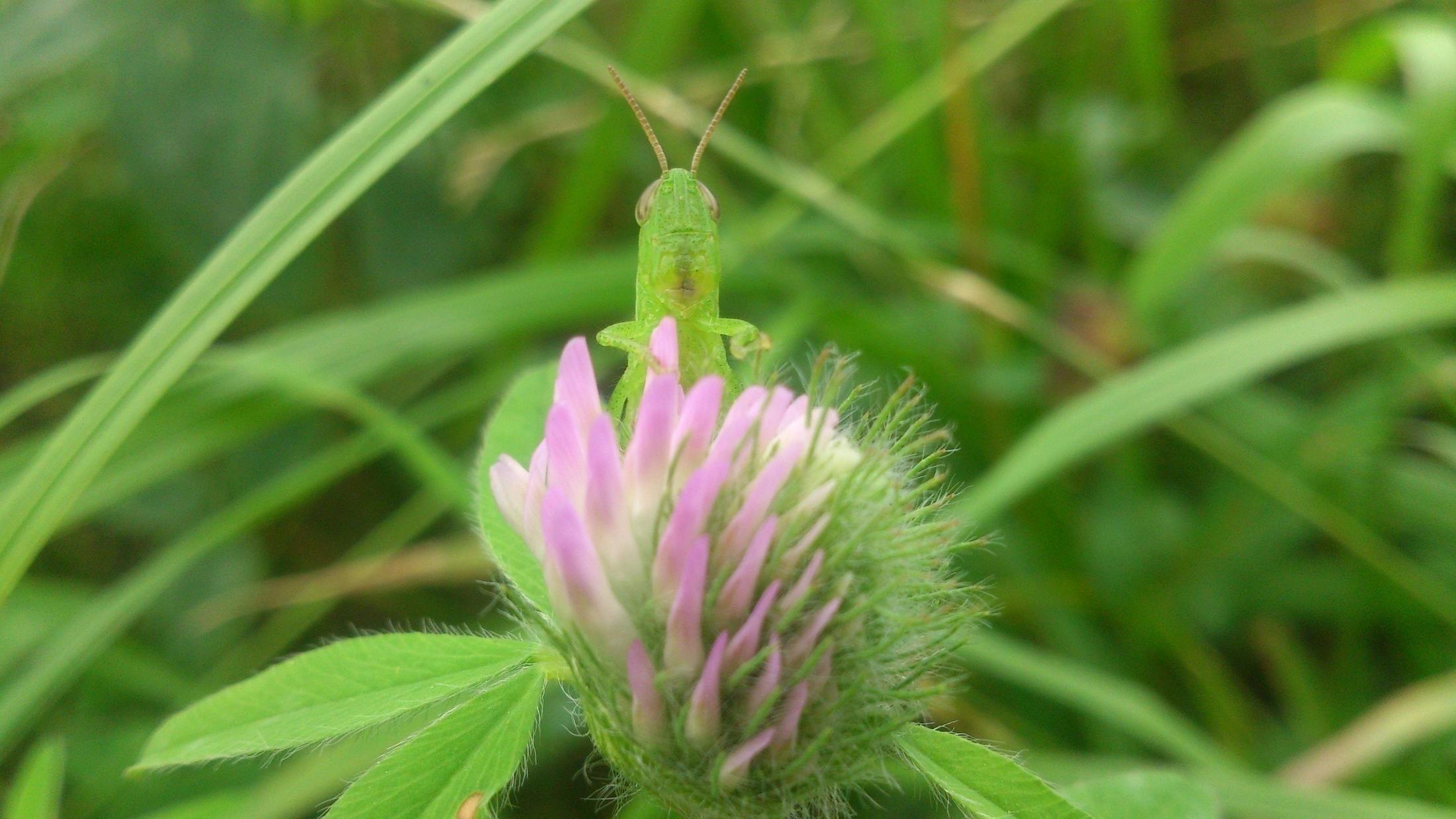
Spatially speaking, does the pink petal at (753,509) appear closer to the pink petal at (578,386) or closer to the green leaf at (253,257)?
the pink petal at (578,386)

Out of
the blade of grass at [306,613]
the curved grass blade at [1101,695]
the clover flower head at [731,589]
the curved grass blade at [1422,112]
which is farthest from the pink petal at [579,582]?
the curved grass blade at [1422,112]

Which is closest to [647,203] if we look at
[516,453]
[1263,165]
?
[516,453]

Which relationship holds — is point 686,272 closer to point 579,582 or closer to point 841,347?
point 579,582

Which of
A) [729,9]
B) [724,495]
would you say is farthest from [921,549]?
[729,9]

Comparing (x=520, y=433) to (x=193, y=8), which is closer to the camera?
(x=520, y=433)

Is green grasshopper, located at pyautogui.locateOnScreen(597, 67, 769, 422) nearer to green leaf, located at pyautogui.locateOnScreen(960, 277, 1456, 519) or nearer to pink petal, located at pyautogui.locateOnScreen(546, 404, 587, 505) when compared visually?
pink petal, located at pyautogui.locateOnScreen(546, 404, 587, 505)

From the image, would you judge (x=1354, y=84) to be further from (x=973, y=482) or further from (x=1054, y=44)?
(x=973, y=482)
